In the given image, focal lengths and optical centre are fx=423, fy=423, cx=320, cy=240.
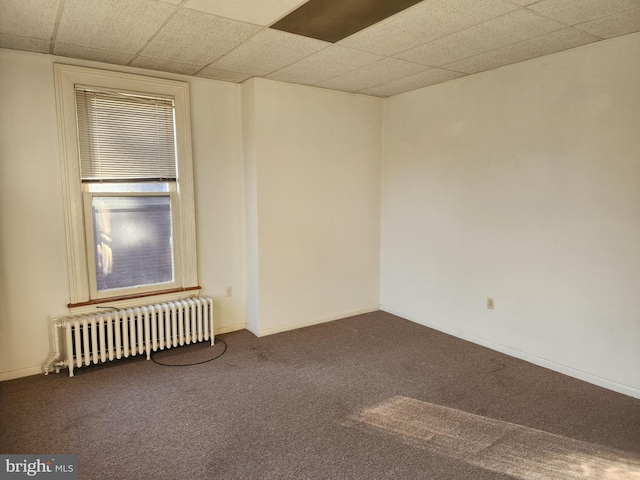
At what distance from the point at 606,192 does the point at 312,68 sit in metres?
2.53

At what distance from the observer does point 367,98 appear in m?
4.80

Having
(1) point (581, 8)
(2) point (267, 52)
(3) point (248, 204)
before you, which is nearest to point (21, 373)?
(3) point (248, 204)

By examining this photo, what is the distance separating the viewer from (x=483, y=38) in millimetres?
2973

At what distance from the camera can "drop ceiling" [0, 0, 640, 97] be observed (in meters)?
2.46

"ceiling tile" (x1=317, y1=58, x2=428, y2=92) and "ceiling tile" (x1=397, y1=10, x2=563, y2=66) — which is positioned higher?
"ceiling tile" (x1=317, y1=58, x2=428, y2=92)

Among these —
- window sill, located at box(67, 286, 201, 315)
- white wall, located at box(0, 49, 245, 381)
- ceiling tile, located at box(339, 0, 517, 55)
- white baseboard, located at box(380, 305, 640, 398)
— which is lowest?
white baseboard, located at box(380, 305, 640, 398)

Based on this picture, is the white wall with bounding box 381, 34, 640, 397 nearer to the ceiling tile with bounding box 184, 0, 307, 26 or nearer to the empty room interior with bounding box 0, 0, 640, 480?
the empty room interior with bounding box 0, 0, 640, 480

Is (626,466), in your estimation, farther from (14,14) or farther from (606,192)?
(14,14)

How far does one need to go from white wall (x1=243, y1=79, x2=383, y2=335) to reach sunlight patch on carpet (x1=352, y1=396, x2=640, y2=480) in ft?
6.03

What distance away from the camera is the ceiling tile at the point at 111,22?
2.42 metres

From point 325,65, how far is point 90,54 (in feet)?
6.10

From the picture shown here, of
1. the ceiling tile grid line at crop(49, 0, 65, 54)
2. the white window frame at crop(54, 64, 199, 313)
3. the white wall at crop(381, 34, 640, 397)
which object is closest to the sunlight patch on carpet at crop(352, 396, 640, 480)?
the white wall at crop(381, 34, 640, 397)

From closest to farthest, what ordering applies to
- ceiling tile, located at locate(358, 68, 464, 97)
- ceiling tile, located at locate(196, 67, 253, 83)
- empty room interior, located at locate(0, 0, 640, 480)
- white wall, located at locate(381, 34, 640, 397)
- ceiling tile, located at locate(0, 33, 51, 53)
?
empty room interior, located at locate(0, 0, 640, 480) < ceiling tile, located at locate(0, 33, 51, 53) < white wall, located at locate(381, 34, 640, 397) < ceiling tile, located at locate(196, 67, 253, 83) < ceiling tile, located at locate(358, 68, 464, 97)

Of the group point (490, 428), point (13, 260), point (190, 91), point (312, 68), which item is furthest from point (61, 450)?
point (312, 68)
